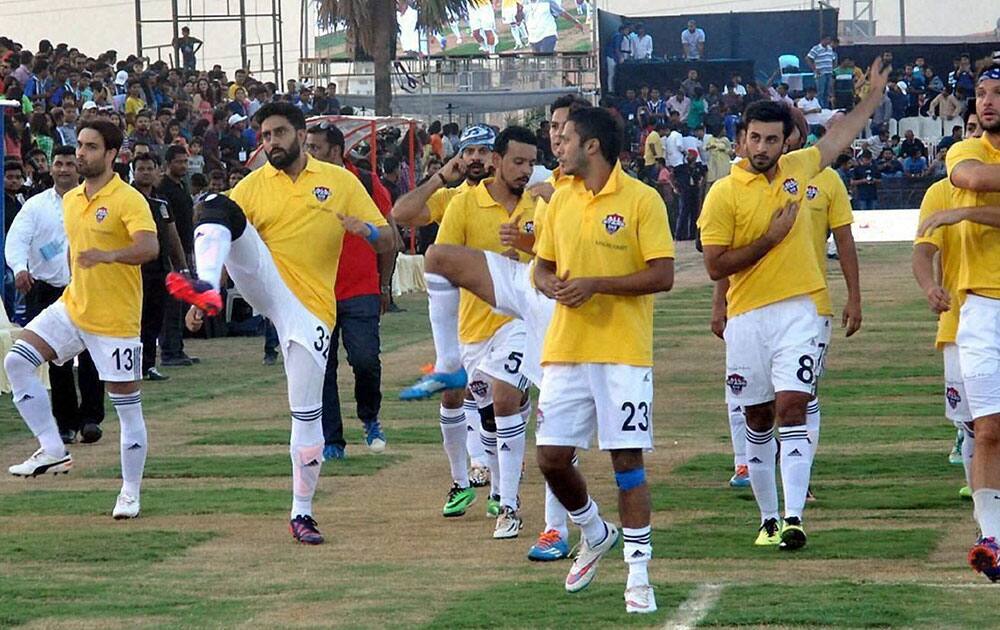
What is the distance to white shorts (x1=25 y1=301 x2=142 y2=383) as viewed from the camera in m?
11.3

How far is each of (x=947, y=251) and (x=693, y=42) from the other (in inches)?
1931

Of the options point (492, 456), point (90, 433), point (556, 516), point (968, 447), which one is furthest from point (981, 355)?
point (90, 433)

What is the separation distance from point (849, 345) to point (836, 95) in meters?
30.9

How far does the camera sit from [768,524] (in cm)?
976

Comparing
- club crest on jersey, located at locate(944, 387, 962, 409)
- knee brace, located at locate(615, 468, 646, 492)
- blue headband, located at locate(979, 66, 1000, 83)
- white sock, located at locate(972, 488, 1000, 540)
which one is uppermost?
blue headband, located at locate(979, 66, 1000, 83)

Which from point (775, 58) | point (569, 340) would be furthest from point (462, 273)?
point (775, 58)

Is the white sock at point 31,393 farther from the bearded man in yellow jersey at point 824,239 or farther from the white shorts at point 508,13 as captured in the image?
the white shorts at point 508,13

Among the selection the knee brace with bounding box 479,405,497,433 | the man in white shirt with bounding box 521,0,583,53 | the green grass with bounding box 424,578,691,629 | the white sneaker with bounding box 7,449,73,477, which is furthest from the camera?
the man in white shirt with bounding box 521,0,583,53

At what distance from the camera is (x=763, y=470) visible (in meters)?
9.80

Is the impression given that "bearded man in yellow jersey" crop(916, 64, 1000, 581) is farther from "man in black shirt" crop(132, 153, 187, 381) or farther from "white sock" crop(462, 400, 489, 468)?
"man in black shirt" crop(132, 153, 187, 381)

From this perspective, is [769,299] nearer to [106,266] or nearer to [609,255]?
[609,255]

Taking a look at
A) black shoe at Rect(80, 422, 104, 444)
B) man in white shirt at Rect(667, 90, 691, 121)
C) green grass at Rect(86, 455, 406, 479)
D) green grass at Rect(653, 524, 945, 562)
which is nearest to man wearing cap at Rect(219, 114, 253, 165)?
black shoe at Rect(80, 422, 104, 444)

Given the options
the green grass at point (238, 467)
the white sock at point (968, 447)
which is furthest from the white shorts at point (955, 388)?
the green grass at point (238, 467)

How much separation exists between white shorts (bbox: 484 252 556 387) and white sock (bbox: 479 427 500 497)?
1.06 m
